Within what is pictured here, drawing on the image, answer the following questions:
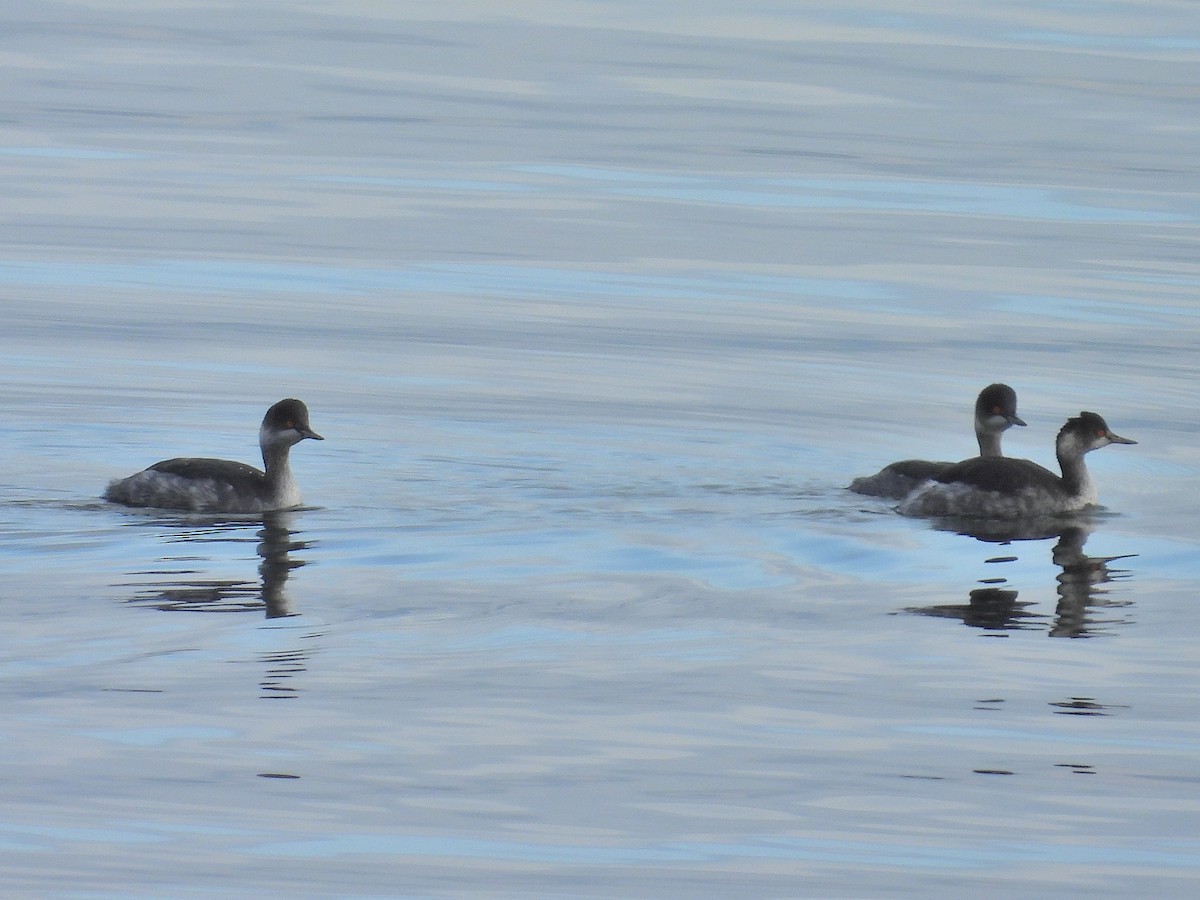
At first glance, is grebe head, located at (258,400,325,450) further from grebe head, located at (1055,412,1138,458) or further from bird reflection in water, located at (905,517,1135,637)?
grebe head, located at (1055,412,1138,458)

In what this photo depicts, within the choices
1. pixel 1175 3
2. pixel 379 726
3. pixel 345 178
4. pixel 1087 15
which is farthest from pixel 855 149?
pixel 379 726

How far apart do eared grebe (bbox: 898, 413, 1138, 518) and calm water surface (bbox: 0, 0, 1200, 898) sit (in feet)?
1.17

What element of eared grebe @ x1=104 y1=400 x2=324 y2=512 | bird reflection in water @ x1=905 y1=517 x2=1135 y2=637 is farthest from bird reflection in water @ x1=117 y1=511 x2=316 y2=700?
bird reflection in water @ x1=905 y1=517 x2=1135 y2=637

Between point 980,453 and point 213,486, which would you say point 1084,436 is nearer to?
point 980,453

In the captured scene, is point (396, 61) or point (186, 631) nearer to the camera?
point (186, 631)

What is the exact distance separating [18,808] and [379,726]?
59.7 inches

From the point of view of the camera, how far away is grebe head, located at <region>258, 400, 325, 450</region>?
567 inches

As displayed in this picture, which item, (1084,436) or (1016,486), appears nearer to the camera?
(1016,486)

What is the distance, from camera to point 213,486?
549 inches

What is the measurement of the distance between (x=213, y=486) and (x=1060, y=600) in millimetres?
5006

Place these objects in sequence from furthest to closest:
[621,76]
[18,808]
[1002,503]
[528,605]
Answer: [621,76]
[1002,503]
[528,605]
[18,808]

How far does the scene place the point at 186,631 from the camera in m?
10.5

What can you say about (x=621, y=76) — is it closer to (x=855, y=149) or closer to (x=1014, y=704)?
(x=855, y=149)

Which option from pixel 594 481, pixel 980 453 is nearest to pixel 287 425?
pixel 594 481
